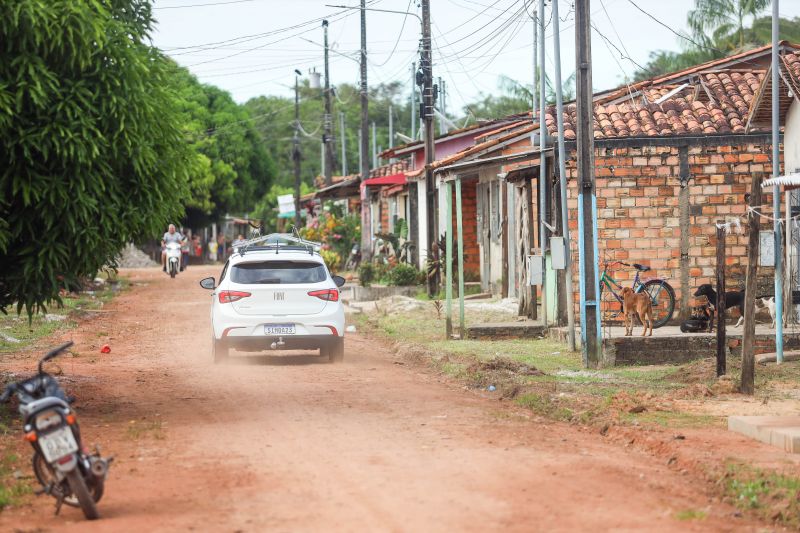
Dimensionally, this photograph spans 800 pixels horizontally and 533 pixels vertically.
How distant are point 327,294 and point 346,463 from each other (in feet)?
27.2

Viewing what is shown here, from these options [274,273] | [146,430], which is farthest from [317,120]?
[146,430]

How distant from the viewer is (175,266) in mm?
42281

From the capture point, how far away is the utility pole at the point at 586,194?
16019mm

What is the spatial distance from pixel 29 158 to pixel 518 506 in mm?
5940

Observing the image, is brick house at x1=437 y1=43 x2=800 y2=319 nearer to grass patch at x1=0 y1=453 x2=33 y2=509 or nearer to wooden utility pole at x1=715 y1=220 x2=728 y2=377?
wooden utility pole at x1=715 y1=220 x2=728 y2=377

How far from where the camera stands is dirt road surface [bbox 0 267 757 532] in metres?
7.58

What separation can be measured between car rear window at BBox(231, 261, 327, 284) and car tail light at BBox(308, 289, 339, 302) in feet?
0.79

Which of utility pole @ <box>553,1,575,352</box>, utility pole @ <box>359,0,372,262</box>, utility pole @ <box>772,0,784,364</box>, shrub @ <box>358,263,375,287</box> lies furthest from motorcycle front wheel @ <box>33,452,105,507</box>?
utility pole @ <box>359,0,372,262</box>

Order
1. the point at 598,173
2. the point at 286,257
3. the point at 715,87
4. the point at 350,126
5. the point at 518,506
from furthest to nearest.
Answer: the point at 350,126, the point at 715,87, the point at 598,173, the point at 286,257, the point at 518,506

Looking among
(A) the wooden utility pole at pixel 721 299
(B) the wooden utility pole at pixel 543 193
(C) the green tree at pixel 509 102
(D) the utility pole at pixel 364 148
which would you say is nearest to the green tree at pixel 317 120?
(C) the green tree at pixel 509 102

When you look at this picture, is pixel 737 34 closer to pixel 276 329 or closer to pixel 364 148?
pixel 364 148

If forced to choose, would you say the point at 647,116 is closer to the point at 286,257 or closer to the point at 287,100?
the point at 286,257

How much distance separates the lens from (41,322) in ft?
80.1

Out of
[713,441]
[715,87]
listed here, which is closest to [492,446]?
[713,441]
